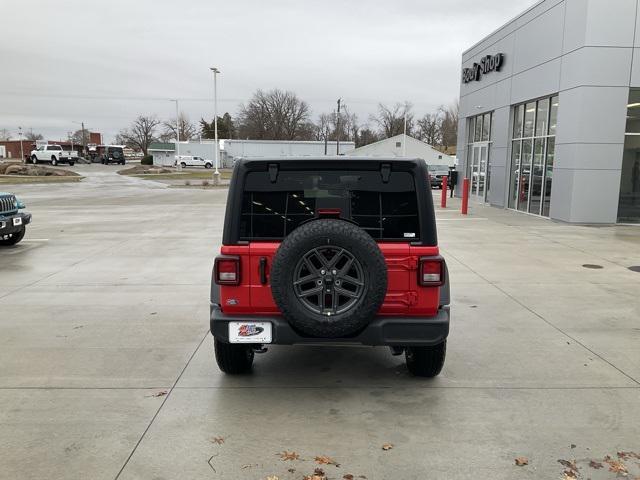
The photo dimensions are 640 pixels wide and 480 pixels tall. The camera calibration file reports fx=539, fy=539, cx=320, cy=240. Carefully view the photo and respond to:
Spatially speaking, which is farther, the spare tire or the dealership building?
the dealership building

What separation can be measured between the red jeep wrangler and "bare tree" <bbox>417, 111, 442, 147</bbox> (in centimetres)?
10213

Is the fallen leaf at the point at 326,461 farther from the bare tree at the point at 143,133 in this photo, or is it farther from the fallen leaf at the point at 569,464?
the bare tree at the point at 143,133

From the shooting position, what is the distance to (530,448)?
339cm

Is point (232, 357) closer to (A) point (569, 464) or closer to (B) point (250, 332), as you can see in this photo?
(B) point (250, 332)

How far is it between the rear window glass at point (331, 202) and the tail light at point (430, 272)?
0.20m

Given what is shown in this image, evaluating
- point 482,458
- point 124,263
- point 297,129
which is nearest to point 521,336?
point 482,458

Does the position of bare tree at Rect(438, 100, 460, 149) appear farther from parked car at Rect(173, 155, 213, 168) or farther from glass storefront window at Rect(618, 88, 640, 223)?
glass storefront window at Rect(618, 88, 640, 223)

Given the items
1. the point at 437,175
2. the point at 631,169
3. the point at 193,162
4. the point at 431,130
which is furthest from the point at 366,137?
the point at 631,169

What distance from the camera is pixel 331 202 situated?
13.2 feet

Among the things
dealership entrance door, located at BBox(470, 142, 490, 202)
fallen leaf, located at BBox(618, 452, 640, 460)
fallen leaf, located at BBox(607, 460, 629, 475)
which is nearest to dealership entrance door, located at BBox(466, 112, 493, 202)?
dealership entrance door, located at BBox(470, 142, 490, 202)

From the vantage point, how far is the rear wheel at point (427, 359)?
429 centimetres

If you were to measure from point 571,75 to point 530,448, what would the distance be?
14081 mm

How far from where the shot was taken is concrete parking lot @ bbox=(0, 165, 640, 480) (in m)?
3.25

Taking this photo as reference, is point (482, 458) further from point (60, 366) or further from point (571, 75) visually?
point (571, 75)
